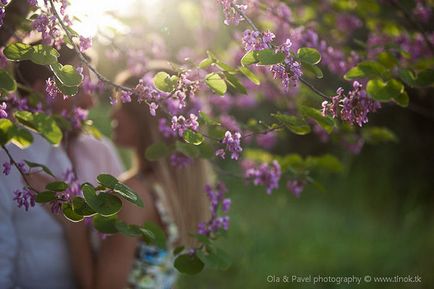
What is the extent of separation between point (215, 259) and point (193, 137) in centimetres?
51

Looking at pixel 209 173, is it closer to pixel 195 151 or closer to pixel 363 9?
pixel 363 9

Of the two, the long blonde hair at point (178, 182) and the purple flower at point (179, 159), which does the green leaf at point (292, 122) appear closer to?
the purple flower at point (179, 159)

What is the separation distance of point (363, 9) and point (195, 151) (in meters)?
1.90

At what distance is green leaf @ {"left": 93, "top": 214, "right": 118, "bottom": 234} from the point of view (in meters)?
2.17

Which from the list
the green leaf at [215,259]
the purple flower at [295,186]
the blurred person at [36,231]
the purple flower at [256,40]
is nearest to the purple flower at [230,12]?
the purple flower at [256,40]

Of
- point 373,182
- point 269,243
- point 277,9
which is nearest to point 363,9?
point 277,9

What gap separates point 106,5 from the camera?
3.38 meters

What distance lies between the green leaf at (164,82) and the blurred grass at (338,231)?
3.35 m

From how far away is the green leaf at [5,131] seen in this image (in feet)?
5.67

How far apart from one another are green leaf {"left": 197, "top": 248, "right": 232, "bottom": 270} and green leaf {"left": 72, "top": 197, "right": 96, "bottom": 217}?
53cm

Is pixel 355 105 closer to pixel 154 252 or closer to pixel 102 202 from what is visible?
pixel 102 202

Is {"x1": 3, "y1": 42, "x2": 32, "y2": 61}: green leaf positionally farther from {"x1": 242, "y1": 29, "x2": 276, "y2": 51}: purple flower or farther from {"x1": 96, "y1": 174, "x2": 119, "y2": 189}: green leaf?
{"x1": 242, "y1": 29, "x2": 276, "y2": 51}: purple flower

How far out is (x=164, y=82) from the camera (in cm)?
201

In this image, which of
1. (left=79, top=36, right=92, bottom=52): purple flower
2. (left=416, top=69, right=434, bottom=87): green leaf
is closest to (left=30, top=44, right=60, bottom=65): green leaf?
(left=79, top=36, right=92, bottom=52): purple flower
